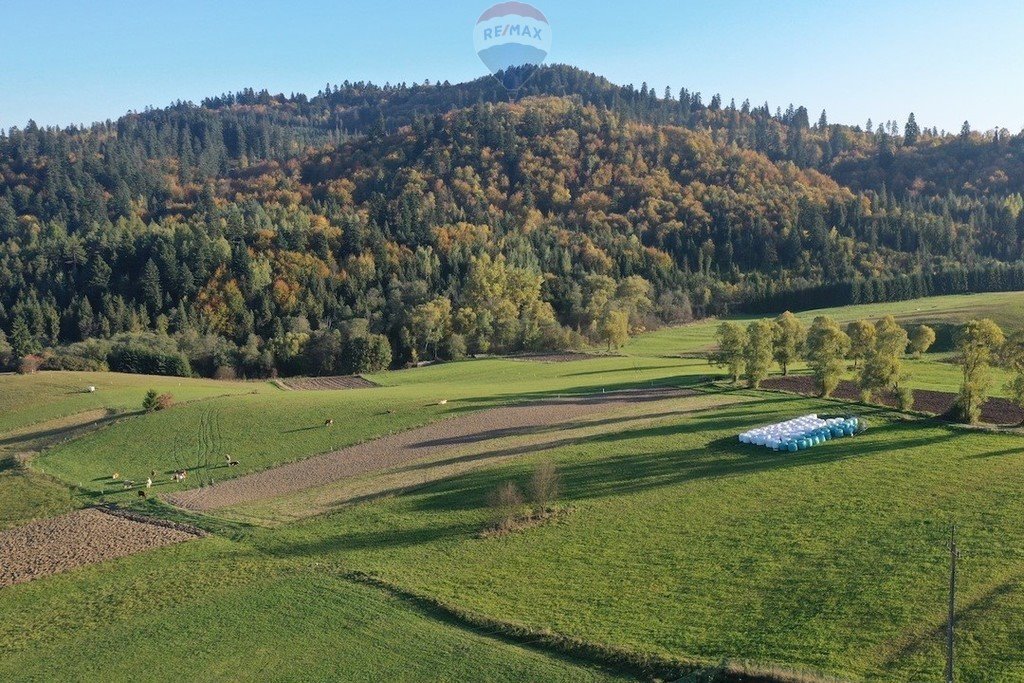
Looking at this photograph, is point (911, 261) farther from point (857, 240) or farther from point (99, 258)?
point (99, 258)

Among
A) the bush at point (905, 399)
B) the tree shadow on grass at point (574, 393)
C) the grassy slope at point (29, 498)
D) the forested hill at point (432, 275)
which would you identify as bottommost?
the grassy slope at point (29, 498)

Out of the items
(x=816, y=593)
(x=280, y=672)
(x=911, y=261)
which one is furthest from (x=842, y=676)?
(x=911, y=261)

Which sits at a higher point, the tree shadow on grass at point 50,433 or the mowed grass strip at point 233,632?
the tree shadow on grass at point 50,433

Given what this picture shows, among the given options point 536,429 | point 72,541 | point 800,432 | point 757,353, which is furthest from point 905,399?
point 72,541

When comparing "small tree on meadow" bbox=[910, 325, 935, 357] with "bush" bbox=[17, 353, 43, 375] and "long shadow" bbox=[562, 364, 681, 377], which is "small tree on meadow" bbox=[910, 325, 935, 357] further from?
"bush" bbox=[17, 353, 43, 375]

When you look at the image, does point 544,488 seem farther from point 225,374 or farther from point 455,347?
point 225,374

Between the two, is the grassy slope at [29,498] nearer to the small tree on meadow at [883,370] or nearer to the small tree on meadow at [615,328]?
the small tree on meadow at [883,370]

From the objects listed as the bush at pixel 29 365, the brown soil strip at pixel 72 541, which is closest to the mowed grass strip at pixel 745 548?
the brown soil strip at pixel 72 541
